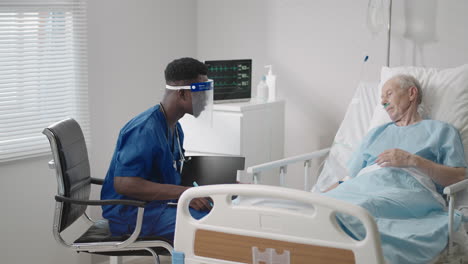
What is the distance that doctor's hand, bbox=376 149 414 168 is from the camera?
2.78m

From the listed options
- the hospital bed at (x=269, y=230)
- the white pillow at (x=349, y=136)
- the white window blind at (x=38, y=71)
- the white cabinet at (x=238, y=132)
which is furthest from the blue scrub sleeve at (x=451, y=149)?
the white window blind at (x=38, y=71)

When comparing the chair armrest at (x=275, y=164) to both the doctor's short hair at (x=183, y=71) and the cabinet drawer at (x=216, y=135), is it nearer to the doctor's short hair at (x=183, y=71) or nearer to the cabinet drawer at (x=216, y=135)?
the cabinet drawer at (x=216, y=135)

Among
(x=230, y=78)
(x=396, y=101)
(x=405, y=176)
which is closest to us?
(x=405, y=176)

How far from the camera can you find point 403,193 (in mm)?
2578

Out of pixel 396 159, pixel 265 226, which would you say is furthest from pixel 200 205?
pixel 396 159

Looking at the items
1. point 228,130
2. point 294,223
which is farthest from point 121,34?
point 294,223

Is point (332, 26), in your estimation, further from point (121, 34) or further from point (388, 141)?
point (121, 34)

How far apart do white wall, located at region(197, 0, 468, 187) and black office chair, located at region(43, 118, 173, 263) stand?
1.73m

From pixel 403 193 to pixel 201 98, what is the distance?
3.04 feet

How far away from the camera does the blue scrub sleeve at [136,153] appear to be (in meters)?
2.42

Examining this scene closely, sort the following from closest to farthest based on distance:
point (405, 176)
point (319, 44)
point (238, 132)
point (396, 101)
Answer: point (405, 176) → point (396, 101) → point (238, 132) → point (319, 44)

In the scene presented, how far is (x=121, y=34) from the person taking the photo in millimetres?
3754

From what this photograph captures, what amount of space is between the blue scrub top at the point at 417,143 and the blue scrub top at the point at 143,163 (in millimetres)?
970

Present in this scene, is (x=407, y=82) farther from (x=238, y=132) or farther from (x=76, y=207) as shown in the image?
(x=76, y=207)
